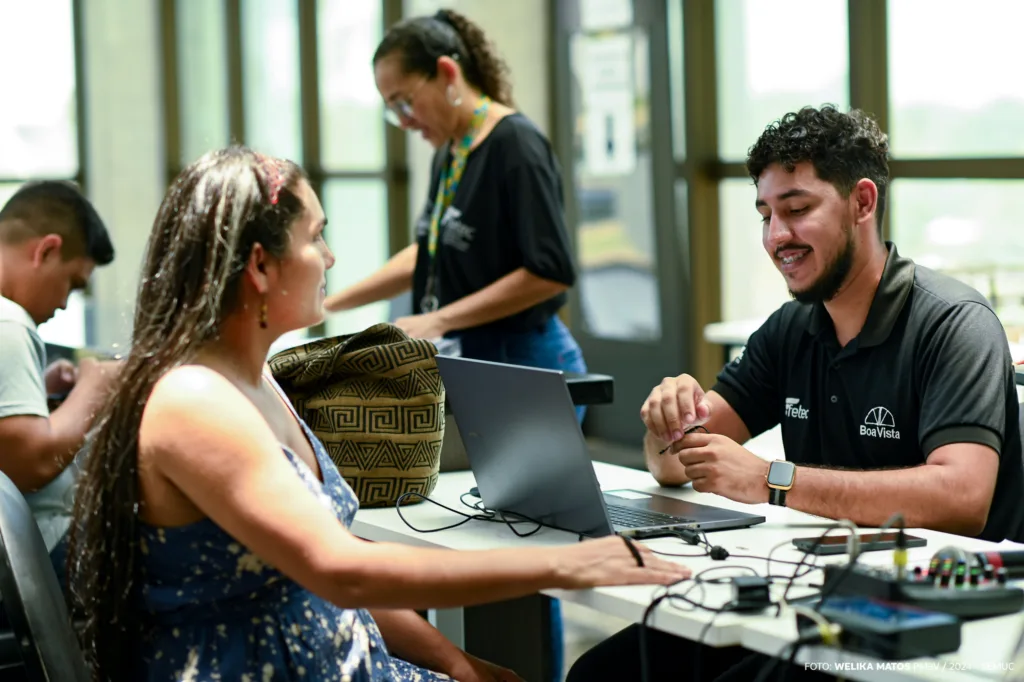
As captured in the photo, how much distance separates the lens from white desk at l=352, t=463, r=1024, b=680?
4.54 ft

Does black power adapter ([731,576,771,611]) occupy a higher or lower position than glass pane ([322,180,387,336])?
lower

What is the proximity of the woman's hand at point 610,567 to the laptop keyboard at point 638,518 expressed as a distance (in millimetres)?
258

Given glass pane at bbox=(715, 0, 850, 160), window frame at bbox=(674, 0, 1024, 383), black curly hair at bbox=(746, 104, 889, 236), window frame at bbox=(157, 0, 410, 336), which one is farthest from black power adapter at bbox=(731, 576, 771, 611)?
window frame at bbox=(157, 0, 410, 336)

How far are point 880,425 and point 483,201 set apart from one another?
3.97 ft

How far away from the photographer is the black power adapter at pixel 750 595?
1469 mm

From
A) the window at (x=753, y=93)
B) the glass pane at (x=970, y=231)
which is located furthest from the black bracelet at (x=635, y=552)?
the window at (x=753, y=93)

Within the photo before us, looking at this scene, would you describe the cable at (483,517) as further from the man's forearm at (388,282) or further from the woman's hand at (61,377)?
the man's forearm at (388,282)

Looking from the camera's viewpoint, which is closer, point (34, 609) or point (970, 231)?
point (34, 609)

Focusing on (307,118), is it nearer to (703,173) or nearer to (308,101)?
(308,101)

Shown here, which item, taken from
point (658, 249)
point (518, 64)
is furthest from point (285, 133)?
point (658, 249)

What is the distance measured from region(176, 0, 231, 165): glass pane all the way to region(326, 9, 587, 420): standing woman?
174 inches

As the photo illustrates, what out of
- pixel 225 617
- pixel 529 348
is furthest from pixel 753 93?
pixel 225 617

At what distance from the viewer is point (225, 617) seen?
5.10ft

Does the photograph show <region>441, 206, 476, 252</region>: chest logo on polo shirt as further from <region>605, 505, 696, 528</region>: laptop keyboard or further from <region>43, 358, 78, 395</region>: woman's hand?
<region>605, 505, 696, 528</region>: laptop keyboard
